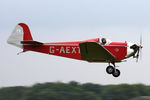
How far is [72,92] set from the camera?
119m

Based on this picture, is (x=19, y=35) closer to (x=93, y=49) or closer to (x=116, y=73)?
(x=93, y=49)

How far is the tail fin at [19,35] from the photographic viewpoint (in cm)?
2498

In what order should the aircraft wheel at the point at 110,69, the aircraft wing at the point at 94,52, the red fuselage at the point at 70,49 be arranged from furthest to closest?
the aircraft wheel at the point at 110,69, the red fuselage at the point at 70,49, the aircraft wing at the point at 94,52

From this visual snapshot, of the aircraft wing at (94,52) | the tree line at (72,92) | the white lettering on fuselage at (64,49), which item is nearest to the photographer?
the aircraft wing at (94,52)

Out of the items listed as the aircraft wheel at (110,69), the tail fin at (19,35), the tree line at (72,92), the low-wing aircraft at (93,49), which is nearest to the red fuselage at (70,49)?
the low-wing aircraft at (93,49)

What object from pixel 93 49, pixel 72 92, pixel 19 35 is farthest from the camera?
pixel 72 92

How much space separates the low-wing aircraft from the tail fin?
68 centimetres

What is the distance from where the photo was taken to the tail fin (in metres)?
25.0

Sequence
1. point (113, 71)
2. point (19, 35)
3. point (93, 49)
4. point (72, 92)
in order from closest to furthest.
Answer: point (93, 49) → point (113, 71) → point (19, 35) → point (72, 92)

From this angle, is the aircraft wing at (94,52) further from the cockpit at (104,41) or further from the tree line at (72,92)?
the tree line at (72,92)

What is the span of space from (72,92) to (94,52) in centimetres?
9856

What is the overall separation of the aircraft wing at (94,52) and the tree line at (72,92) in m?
87.2

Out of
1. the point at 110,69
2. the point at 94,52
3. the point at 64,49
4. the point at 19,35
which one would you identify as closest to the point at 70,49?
the point at 64,49

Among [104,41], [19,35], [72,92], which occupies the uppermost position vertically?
[19,35]
